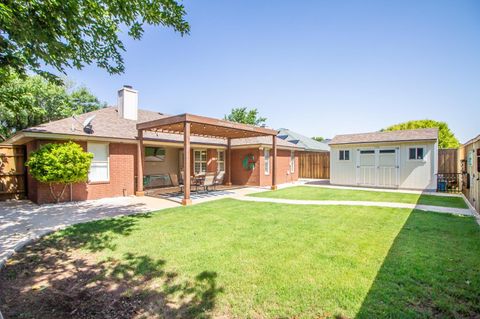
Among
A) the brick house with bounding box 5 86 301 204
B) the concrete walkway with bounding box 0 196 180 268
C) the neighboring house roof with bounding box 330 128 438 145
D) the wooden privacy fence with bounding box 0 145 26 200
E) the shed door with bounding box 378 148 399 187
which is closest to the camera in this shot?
the concrete walkway with bounding box 0 196 180 268

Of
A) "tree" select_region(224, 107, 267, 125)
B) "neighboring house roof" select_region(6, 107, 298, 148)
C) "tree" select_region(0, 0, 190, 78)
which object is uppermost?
"tree" select_region(224, 107, 267, 125)

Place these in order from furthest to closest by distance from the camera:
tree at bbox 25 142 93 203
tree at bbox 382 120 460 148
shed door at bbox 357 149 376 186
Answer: tree at bbox 382 120 460 148 → shed door at bbox 357 149 376 186 → tree at bbox 25 142 93 203

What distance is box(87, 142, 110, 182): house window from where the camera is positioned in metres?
11.3

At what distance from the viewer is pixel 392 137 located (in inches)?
635

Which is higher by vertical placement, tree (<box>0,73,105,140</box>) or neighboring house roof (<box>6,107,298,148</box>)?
tree (<box>0,73,105,140</box>)

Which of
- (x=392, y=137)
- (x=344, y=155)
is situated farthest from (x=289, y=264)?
(x=344, y=155)

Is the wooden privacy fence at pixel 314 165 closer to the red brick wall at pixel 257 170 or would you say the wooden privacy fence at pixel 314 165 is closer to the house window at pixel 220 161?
the red brick wall at pixel 257 170

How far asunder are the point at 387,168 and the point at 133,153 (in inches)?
643

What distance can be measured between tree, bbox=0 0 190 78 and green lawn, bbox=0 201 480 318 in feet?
15.8

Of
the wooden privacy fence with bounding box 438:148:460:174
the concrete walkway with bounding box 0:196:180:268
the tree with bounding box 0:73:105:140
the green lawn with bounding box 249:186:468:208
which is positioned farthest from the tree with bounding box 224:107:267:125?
the concrete walkway with bounding box 0:196:180:268

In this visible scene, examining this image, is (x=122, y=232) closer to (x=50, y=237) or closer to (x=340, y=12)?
(x=50, y=237)

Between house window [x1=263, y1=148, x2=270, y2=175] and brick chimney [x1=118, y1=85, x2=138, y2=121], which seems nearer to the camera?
brick chimney [x1=118, y1=85, x2=138, y2=121]

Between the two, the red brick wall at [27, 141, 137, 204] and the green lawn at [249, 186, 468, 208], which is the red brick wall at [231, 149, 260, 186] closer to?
the green lawn at [249, 186, 468, 208]

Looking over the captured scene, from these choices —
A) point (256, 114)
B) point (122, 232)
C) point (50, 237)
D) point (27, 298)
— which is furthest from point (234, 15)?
point (256, 114)
